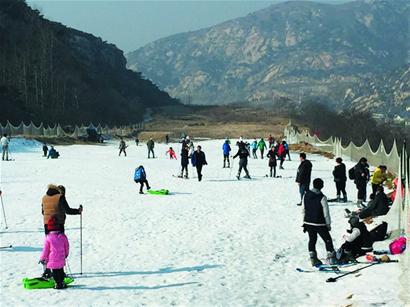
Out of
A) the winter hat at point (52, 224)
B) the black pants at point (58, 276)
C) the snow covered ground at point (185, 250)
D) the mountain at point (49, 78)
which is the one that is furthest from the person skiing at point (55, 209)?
the mountain at point (49, 78)

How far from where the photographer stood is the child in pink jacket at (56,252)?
1077 centimetres

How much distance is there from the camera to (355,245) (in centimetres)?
1279

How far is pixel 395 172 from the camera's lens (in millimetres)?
29250

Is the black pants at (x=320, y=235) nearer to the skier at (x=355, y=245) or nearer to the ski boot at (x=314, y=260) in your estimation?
the ski boot at (x=314, y=260)

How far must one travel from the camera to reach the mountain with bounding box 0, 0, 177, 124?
8950cm

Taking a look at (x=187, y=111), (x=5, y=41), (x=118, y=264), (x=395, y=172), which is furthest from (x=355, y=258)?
(x=187, y=111)

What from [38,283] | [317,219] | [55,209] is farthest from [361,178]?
[38,283]

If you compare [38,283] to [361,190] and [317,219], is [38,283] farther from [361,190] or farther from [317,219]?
[361,190]

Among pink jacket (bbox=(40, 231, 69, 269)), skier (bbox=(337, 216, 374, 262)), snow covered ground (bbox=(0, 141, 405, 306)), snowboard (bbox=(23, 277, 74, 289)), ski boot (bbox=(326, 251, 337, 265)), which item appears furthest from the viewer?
skier (bbox=(337, 216, 374, 262))

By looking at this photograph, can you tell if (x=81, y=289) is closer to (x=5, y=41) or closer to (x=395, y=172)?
(x=395, y=172)

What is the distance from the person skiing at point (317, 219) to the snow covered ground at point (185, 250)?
0.63m

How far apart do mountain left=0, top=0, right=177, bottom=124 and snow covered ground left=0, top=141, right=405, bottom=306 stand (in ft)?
189

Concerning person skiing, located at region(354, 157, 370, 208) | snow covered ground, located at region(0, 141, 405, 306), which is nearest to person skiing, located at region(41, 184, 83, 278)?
snow covered ground, located at region(0, 141, 405, 306)

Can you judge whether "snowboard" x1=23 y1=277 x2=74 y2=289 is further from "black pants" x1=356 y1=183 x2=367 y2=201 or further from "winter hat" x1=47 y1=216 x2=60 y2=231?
"black pants" x1=356 y1=183 x2=367 y2=201
